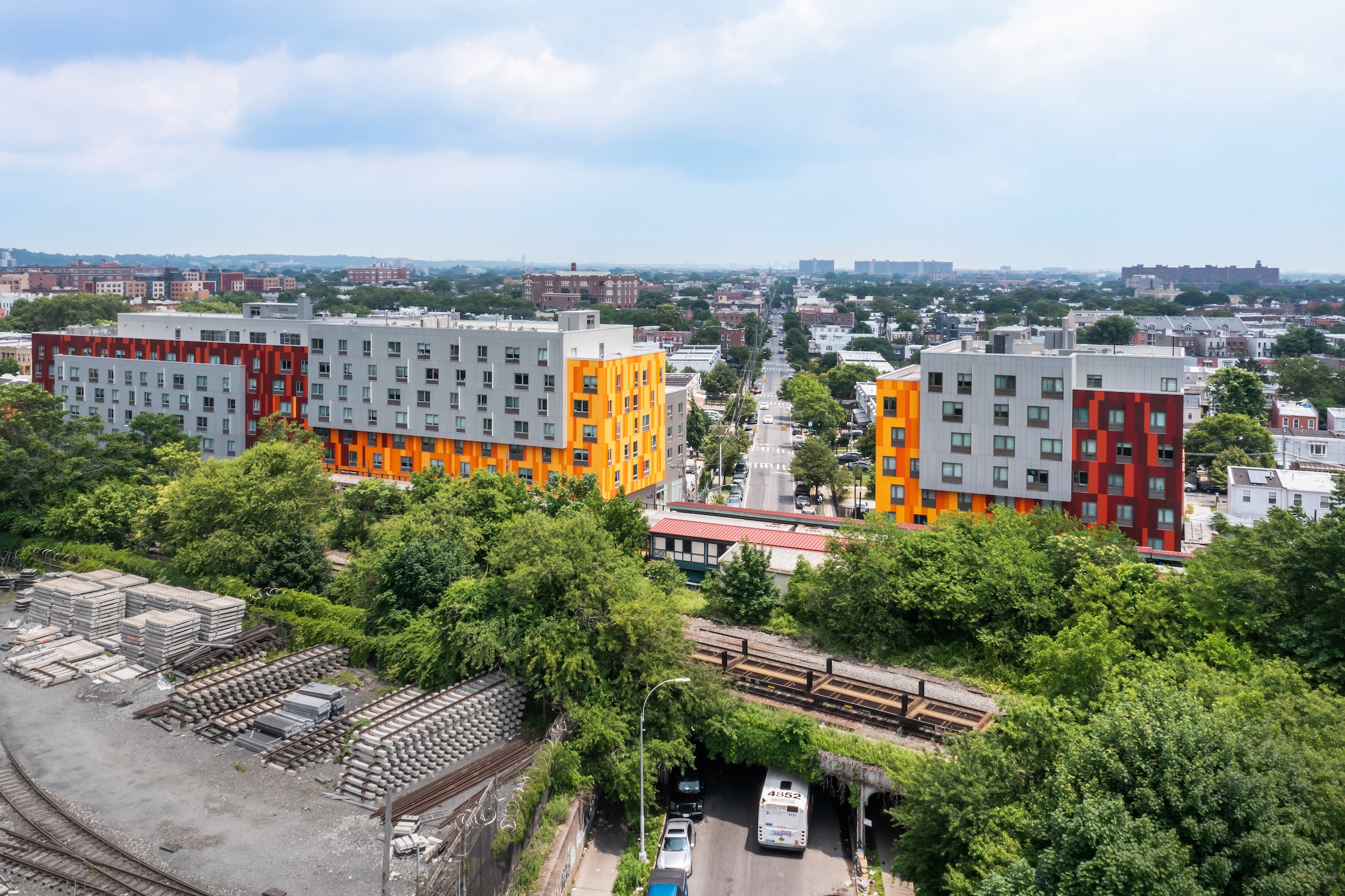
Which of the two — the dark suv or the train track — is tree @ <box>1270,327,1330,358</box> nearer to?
the dark suv

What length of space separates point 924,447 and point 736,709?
26496mm

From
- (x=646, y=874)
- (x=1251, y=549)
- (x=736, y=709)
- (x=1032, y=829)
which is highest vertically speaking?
(x=1251, y=549)

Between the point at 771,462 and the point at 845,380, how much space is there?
45735 mm

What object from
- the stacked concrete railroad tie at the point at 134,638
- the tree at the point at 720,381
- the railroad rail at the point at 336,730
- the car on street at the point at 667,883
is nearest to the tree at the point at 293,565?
the stacked concrete railroad tie at the point at 134,638

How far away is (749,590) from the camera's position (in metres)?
45.7

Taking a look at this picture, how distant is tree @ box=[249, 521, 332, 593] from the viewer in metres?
47.6

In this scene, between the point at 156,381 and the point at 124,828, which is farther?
the point at 156,381

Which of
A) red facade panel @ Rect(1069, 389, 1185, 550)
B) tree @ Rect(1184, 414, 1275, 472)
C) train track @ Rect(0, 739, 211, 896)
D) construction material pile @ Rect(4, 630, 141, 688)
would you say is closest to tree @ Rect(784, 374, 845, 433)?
tree @ Rect(1184, 414, 1275, 472)

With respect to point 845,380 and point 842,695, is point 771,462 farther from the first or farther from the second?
point 842,695

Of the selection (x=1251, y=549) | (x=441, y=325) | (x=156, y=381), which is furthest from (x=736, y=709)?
(x=156, y=381)

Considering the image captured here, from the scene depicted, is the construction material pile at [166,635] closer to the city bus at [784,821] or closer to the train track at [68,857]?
the train track at [68,857]

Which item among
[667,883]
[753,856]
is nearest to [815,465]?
[753,856]

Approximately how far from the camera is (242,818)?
29.2m

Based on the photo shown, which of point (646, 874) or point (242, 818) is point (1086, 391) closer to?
point (646, 874)
